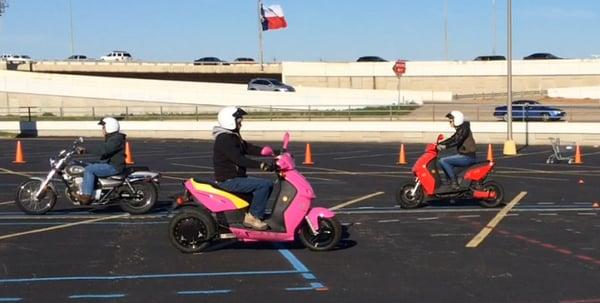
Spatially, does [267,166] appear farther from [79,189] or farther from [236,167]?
[79,189]

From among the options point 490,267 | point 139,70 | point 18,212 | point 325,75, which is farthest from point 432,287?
point 139,70

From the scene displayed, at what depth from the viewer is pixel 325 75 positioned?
70.3 metres

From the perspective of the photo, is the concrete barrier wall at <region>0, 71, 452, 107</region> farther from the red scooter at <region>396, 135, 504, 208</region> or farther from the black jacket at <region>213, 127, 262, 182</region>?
the black jacket at <region>213, 127, 262, 182</region>

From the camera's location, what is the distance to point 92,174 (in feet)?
36.4

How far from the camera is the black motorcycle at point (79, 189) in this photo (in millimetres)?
11219

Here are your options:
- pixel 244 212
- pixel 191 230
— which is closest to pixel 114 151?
pixel 191 230

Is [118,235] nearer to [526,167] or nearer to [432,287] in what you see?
[432,287]

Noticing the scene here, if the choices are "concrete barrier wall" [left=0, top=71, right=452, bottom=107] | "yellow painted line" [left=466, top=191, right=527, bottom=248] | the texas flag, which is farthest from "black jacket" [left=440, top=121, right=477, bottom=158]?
the texas flag

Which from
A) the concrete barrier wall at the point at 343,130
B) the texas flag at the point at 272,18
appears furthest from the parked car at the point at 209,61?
the concrete barrier wall at the point at 343,130

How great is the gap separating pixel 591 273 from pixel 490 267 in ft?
3.17

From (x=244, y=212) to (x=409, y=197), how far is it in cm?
A: 461

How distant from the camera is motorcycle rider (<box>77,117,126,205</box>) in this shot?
11086 millimetres

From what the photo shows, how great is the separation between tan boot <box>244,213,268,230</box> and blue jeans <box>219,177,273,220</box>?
4cm

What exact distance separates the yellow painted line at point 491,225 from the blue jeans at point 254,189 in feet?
8.36
